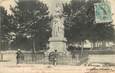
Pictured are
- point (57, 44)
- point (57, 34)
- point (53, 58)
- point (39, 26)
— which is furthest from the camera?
point (39, 26)

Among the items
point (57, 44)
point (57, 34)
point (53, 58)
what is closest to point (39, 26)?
point (57, 34)

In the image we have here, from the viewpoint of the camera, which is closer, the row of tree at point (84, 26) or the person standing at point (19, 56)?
the person standing at point (19, 56)

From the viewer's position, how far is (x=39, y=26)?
5678 cm

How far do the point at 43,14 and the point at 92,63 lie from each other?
27898 millimetres

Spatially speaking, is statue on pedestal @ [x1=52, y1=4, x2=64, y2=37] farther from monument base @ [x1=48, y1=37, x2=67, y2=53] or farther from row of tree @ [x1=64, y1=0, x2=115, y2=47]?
row of tree @ [x1=64, y1=0, x2=115, y2=47]

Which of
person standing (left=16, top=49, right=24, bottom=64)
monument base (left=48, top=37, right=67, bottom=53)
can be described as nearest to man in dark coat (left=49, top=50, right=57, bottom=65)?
person standing (left=16, top=49, right=24, bottom=64)

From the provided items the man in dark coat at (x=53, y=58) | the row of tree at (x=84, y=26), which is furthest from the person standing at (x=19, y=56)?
the row of tree at (x=84, y=26)

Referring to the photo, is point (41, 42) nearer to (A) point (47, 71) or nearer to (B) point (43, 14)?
(B) point (43, 14)

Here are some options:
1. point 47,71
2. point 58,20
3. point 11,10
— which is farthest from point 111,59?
point 11,10

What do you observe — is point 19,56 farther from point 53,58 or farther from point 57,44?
point 57,44

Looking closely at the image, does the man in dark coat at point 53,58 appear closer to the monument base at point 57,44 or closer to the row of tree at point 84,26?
the monument base at point 57,44

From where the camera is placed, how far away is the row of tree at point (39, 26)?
56.4 m

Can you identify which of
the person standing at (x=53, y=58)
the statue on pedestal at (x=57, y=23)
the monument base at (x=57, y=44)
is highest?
the statue on pedestal at (x=57, y=23)

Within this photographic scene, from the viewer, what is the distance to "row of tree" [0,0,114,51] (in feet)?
185
